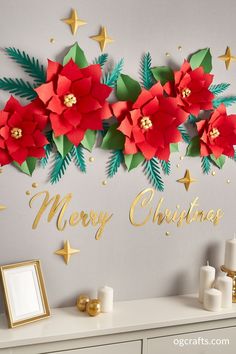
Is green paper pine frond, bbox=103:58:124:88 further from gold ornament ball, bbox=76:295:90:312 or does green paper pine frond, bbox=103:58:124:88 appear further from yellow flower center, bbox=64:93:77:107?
gold ornament ball, bbox=76:295:90:312

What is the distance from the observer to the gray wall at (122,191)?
5.49 ft

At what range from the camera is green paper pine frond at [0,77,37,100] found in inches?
63.9

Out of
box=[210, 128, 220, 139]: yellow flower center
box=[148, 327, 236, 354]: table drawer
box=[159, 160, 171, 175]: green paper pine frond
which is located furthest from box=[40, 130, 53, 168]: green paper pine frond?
box=[148, 327, 236, 354]: table drawer

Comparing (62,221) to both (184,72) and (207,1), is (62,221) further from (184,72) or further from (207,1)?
(207,1)

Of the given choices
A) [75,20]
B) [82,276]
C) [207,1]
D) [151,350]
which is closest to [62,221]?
Result: [82,276]

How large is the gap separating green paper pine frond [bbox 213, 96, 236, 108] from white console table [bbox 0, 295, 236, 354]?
829 millimetres

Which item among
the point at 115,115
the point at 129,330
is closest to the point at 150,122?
the point at 115,115

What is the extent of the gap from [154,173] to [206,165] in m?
0.24

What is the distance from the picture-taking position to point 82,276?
5.95 ft

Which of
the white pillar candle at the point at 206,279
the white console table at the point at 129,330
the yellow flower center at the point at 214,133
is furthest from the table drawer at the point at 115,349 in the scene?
the yellow flower center at the point at 214,133

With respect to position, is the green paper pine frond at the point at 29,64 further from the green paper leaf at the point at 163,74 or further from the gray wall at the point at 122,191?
the green paper leaf at the point at 163,74

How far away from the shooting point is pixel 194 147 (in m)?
1.93

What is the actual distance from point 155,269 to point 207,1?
3.70ft

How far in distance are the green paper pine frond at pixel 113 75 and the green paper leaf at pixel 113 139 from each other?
0.54 feet
